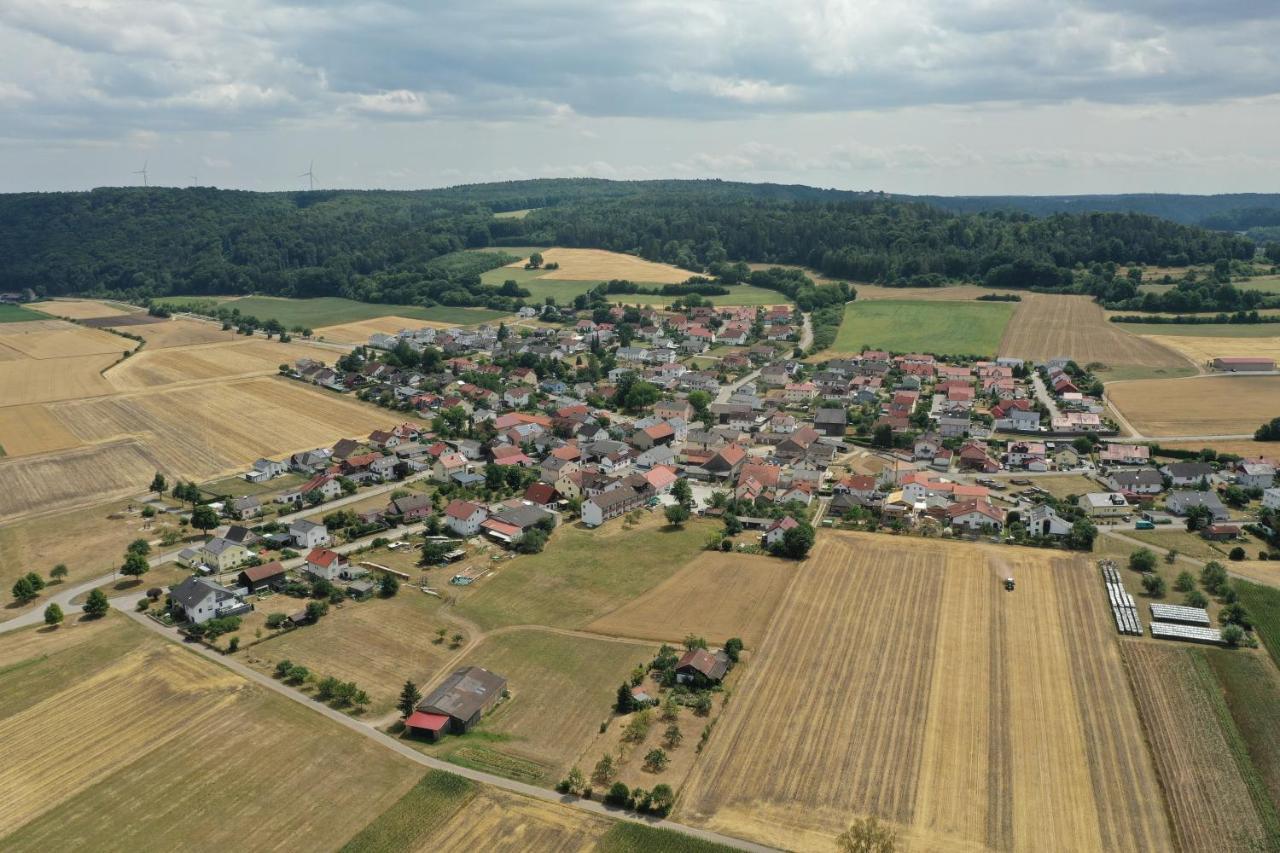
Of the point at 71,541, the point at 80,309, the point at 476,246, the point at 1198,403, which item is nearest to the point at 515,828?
the point at 71,541

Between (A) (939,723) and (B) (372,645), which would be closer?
(A) (939,723)

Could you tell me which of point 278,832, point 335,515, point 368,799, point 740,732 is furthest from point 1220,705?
point 335,515

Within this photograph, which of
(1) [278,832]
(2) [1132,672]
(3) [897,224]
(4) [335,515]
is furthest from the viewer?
(3) [897,224]

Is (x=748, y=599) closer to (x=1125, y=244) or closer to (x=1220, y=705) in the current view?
(x=1220, y=705)

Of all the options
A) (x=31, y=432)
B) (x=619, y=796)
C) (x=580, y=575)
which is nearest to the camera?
(x=619, y=796)

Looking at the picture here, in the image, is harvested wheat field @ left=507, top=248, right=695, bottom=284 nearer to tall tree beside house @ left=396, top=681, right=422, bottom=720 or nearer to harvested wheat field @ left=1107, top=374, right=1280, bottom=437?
harvested wheat field @ left=1107, top=374, right=1280, bottom=437

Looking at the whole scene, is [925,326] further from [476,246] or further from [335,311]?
[476,246]

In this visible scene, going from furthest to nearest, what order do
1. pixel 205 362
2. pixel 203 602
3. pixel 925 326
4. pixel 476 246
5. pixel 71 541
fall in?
pixel 476 246 < pixel 925 326 < pixel 205 362 < pixel 71 541 < pixel 203 602
